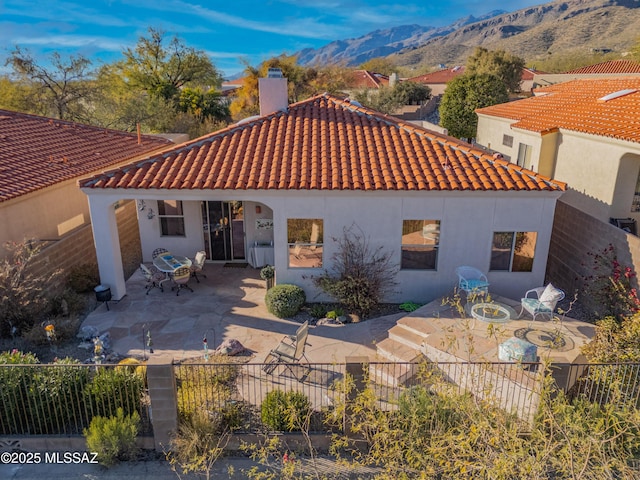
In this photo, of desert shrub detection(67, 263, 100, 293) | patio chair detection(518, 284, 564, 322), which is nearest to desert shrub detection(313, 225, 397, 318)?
patio chair detection(518, 284, 564, 322)

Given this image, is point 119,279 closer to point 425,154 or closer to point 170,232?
point 170,232

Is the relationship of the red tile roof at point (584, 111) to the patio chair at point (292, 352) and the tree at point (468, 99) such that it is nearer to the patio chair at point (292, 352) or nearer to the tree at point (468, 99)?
the patio chair at point (292, 352)

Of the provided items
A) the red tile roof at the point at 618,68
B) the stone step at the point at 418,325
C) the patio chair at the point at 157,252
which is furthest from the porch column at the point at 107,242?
the red tile roof at the point at 618,68

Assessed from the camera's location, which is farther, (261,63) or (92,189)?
(261,63)

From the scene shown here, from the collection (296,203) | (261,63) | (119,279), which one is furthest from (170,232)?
(261,63)

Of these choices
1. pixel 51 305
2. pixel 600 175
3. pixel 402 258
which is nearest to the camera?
pixel 51 305

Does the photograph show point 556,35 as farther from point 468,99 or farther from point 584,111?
point 584,111

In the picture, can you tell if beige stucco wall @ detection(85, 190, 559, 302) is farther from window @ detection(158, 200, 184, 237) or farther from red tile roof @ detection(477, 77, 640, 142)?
red tile roof @ detection(477, 77, 640, 142)
